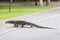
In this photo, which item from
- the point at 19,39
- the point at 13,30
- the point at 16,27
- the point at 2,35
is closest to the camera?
the point at 19,39

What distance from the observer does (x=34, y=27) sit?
14492 millimetres

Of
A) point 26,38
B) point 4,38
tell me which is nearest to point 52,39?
point 26,38

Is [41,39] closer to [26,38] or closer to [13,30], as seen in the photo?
[26,38]

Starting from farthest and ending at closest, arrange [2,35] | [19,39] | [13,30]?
[13,30]
[2,35]
[19,39]

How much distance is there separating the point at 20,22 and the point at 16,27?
60 cm

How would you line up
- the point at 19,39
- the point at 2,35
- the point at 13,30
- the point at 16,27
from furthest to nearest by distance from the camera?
the point at 16,27, the point at 13,30, the point at 2,35, the point at 19,39

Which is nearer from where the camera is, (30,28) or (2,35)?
(2,35)

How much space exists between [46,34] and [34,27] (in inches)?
84.5

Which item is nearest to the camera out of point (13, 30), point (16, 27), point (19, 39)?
point (19, 39)

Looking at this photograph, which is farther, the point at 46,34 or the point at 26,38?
the point at 46,34

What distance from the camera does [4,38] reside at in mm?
11133

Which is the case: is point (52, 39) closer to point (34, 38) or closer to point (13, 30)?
point (34, 38)

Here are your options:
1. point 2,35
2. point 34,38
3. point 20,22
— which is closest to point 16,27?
point 20,22

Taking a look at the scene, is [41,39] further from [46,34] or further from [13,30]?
[13,30]
